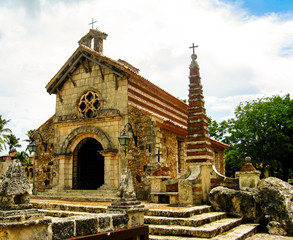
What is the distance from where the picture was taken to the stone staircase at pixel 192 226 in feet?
25.0

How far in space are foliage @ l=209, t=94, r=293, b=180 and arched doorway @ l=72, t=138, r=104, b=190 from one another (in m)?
16.6

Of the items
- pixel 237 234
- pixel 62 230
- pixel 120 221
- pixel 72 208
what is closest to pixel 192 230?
pixel 237 234

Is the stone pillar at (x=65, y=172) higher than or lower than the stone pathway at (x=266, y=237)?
higher

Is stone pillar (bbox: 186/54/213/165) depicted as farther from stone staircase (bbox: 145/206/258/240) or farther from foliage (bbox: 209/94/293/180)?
foliage (bbox: 209/94/293/180)

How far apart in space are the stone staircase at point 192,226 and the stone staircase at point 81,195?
13.9ft

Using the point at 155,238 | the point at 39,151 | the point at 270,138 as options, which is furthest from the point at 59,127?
the point at 270,138

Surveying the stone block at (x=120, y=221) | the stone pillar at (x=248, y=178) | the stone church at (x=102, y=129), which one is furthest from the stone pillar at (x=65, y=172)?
the stone block at (x=120, y=221)

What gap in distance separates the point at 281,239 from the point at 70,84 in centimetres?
1208

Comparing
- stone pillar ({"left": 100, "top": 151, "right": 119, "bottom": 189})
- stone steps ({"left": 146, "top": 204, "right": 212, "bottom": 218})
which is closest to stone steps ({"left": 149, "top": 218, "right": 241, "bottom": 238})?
stone steps ({"left": 146, "top": 204, "right": 212, "bottom": 218})

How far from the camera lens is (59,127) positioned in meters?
16.1

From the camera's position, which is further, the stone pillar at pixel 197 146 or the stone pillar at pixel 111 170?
the stone pillar at pixel 111 170

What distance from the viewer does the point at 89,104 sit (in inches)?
599

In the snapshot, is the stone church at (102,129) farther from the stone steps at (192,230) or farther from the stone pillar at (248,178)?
the stone steps at (192,230)

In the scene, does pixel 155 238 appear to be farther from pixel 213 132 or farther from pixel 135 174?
pixel 213 132
